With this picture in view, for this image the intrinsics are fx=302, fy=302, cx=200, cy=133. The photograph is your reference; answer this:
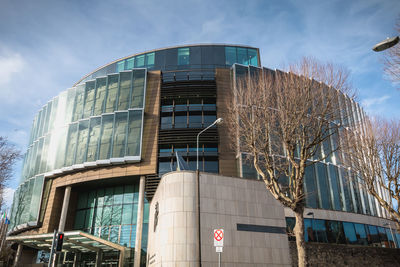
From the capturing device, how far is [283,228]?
68.1ft

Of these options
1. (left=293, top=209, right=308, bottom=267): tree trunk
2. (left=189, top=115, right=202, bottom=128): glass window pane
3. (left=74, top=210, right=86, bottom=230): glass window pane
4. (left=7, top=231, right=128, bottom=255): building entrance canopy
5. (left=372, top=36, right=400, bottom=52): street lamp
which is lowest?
(left=293, top=209, right=308, bottom=267): tree trunk

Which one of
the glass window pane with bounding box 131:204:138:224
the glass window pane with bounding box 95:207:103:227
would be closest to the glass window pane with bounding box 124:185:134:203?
the glass window pane with bounding box 131:204:138:224

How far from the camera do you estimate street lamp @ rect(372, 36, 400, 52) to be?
29.9ft

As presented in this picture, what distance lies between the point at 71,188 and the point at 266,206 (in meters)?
24.2

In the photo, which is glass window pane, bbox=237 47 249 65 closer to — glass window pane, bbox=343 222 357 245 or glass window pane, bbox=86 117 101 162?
glass window pane, bbox=86 117 101 162

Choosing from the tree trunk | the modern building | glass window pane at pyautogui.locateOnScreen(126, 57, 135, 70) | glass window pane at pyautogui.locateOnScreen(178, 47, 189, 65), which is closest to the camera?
the tree trunk

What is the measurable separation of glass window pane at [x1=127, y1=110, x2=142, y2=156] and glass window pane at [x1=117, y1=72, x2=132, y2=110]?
1439 millimetres

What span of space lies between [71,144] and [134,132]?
828 cm

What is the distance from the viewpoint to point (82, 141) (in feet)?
111

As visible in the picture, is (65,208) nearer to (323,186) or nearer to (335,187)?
(323,186)

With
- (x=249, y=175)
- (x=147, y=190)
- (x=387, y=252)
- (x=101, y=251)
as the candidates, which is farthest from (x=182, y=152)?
(x=387, y=252)

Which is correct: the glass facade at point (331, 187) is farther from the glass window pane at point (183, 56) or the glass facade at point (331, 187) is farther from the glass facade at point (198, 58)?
the glass window pane at point (183, 56)

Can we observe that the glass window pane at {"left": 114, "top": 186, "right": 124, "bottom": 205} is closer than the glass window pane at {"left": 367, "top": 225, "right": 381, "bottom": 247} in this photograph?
No

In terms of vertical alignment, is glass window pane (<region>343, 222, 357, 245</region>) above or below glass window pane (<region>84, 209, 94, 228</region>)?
below
